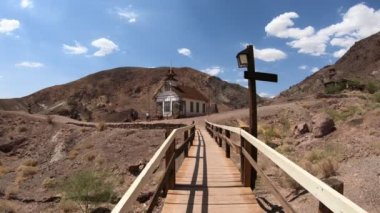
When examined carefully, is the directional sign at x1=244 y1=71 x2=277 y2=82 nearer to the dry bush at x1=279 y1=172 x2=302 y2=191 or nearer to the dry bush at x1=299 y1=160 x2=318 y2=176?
the dry bush at x1=279 y1=172 x2=302 y2=191

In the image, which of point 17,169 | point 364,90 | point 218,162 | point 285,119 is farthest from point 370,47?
point 218,162

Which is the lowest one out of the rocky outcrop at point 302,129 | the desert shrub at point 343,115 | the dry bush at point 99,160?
the dry bush at point 99,160

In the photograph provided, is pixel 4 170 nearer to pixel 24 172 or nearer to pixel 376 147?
pixel 24 172

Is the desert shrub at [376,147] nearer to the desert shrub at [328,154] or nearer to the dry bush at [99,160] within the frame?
the desert shrub at [328,154]

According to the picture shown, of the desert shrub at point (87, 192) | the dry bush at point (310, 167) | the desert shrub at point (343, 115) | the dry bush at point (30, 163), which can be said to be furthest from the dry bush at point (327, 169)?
the dry bush at point (30, 163)

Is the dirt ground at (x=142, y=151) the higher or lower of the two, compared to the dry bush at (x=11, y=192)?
higher

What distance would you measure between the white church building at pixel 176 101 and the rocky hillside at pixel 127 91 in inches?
1169

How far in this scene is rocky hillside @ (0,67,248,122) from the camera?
106 m

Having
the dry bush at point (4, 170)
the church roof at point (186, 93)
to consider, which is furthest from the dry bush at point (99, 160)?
the church roof at point (186, 93)

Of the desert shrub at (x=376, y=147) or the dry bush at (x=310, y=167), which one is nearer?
the dry bush at (x=310, y=167)

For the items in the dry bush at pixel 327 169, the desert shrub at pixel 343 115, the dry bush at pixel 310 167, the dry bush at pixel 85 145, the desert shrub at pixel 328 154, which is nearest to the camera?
the dry bush at pixel 327 169

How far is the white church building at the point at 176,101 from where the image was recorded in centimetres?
6288

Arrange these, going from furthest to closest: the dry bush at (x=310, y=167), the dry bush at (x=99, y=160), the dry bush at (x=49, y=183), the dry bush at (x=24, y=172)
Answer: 1. the dry bush at (x=24, y=172)
2. the dry bush at (x=99, y=160)
3. the dry bush at (x=49, y=183)
4. the dry bush at (x=310, y=167)

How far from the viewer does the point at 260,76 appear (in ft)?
31.4
